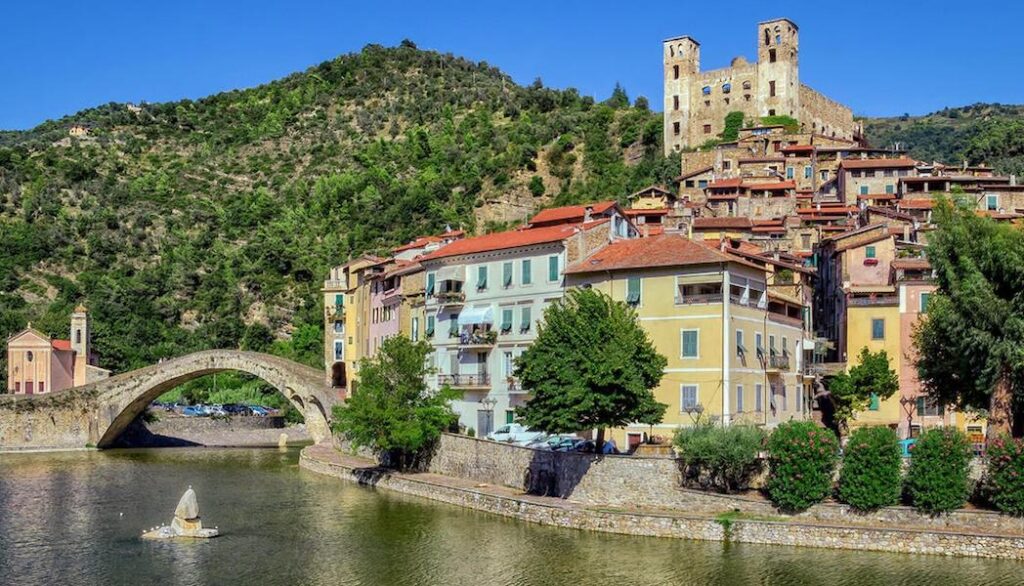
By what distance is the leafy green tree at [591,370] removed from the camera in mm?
39406

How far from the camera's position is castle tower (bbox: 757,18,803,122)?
11375 centimetres

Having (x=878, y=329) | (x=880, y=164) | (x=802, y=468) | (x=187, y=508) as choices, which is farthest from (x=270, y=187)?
(x=802, y=468)

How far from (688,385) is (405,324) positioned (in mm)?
18913

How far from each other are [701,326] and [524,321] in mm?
8936

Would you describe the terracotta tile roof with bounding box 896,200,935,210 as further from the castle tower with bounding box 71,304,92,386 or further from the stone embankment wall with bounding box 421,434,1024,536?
the castle tower with bounding box 71,304,92,386

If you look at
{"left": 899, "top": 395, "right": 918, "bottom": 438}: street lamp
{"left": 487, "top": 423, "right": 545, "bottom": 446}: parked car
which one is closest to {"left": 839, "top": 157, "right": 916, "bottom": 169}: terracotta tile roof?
{"left": 899, "top": 395, "right": 918, "bottom": 438}: street lamp

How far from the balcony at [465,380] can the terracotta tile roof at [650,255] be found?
257 inches

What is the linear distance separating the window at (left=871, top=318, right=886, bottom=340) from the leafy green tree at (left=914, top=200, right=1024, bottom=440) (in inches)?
451

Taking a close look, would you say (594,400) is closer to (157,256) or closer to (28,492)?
(28,492)

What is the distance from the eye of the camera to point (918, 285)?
5009 centimetres

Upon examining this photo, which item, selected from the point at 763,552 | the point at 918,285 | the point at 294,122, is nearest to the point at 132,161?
the point at 294,122

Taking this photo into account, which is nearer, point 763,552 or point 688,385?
point 763,552

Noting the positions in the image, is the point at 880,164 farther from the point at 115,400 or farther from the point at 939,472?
the point at 939,472

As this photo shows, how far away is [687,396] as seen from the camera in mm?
44188
